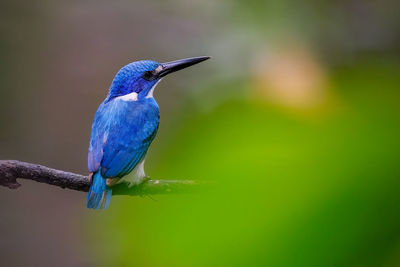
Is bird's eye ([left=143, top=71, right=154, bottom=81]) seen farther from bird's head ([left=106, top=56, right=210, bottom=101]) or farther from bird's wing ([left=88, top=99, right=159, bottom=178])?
bird's wing ([left=88, top=99, right=159, bottom=178])

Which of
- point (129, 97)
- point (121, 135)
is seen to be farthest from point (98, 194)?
point (129, 97)

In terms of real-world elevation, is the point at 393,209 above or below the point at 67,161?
above

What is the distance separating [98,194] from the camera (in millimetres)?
964

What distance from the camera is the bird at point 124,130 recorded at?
3.37ft

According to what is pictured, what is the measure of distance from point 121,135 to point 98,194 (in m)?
0.29

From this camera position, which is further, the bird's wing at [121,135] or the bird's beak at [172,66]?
the bird's beak at [172,66]

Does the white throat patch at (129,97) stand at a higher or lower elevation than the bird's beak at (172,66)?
lower

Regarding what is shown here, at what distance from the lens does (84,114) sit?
266 centimetres

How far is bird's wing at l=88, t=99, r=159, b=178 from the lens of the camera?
3.56ft

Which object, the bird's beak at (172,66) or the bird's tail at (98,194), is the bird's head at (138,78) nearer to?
the bird's beak at (172,66)

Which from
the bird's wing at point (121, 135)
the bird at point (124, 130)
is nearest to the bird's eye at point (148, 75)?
the bird at point (124, 130)

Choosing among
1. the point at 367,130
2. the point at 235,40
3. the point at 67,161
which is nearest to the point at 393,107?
the point at 367,130

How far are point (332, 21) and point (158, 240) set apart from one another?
3.23 feet

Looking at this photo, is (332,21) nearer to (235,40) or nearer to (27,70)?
(235,40)
